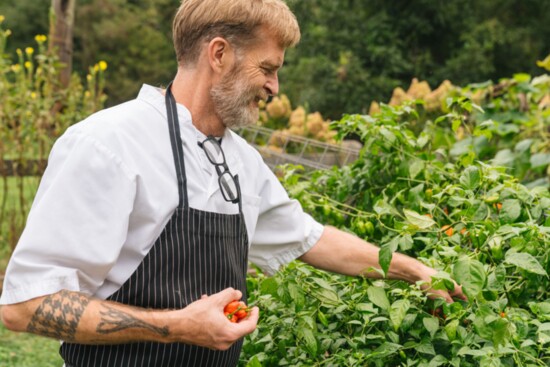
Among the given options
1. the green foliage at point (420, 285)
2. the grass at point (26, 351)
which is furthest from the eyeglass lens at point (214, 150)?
the grass at point (26, 351)

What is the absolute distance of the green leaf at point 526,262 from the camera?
1630mm

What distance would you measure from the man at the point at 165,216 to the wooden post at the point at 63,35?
13.0 feet

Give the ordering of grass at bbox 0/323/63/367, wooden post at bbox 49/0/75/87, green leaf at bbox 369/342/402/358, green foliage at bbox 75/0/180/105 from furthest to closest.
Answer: green foliage at bbox 75/0/180/105, wooden post at bbox 49/0/75/87, grass at bbox 0/323/63/367, green leaf at bbox 369/342/402/358

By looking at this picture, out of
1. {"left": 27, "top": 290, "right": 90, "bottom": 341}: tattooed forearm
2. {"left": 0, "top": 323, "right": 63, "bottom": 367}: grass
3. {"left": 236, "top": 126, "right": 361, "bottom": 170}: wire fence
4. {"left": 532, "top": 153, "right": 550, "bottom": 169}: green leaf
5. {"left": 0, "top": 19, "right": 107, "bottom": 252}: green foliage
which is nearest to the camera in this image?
{"left": 27, "top": 290, "right": 90, "bottom": 341}: tattooed forearm

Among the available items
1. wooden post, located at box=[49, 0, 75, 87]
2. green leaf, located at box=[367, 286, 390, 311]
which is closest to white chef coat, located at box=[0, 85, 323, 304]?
green leaf, located at box=[367, 286, 390, 311]

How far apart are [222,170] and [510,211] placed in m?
0.73

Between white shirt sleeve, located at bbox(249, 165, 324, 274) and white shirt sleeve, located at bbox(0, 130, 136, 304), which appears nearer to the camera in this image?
white shirt sleeve, located at bbox(0, 130, 136, 304)

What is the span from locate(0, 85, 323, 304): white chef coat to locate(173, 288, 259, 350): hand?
7.8 inches

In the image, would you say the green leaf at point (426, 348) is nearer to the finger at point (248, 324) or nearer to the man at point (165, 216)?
the man at point (165, 216)

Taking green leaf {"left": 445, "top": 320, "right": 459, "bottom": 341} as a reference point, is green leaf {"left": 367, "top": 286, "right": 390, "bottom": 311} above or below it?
below

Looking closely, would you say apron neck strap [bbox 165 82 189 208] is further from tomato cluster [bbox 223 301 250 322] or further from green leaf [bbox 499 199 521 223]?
green leaf [bbox 499 199 521 223]

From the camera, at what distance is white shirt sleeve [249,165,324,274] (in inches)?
82.0

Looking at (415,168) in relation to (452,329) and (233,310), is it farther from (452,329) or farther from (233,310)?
(233,310)

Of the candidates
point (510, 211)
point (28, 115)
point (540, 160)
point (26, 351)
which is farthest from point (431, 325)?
point (28, 115)
